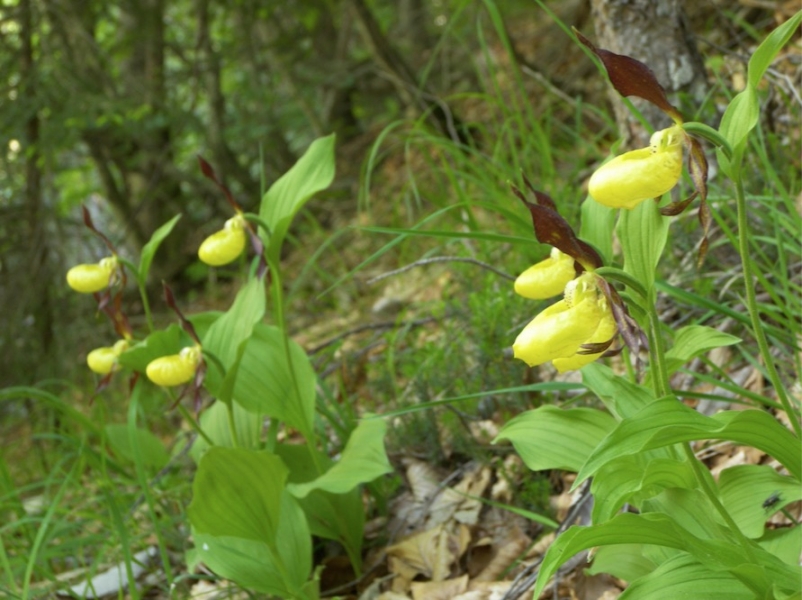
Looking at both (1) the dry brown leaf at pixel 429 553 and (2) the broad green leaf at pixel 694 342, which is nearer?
(2) the broad green leaf at pixel 694 342

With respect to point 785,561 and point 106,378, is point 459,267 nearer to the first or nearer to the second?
point 106,378

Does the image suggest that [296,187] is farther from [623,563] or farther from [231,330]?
[623,563]

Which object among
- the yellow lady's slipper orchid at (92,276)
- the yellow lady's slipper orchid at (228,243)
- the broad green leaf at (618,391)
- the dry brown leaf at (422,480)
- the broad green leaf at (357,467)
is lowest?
the dry brown leaf at (422,480)

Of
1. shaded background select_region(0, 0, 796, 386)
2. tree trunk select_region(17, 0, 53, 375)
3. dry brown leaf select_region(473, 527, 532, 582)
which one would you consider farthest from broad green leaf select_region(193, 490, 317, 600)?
tree trunk select_region(17, 0, 53, 375)

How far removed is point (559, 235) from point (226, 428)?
1.27 m

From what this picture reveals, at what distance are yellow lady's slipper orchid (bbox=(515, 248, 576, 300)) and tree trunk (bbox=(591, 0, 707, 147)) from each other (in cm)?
110

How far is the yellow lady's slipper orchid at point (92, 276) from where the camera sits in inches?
71.7

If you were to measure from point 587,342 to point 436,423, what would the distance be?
1.06 metres

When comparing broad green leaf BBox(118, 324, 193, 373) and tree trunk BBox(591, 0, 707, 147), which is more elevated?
tree trunk BBox(591, 0, 707, 147)

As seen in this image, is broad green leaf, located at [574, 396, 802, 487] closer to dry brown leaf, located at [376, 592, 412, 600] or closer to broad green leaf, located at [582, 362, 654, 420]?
broad green leaf, located at [582, 362, 654, 420]

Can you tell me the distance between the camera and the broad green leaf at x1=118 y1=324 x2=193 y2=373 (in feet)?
5.46

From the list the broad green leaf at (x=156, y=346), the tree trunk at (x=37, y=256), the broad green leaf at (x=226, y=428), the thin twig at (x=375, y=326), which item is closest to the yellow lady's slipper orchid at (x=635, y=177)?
the broad green leaf at (x=156, y=346)

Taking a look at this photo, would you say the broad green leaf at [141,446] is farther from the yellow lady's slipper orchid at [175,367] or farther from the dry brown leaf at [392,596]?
the dry brown leaf at [392,596]

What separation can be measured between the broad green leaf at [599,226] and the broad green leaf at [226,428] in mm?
908
